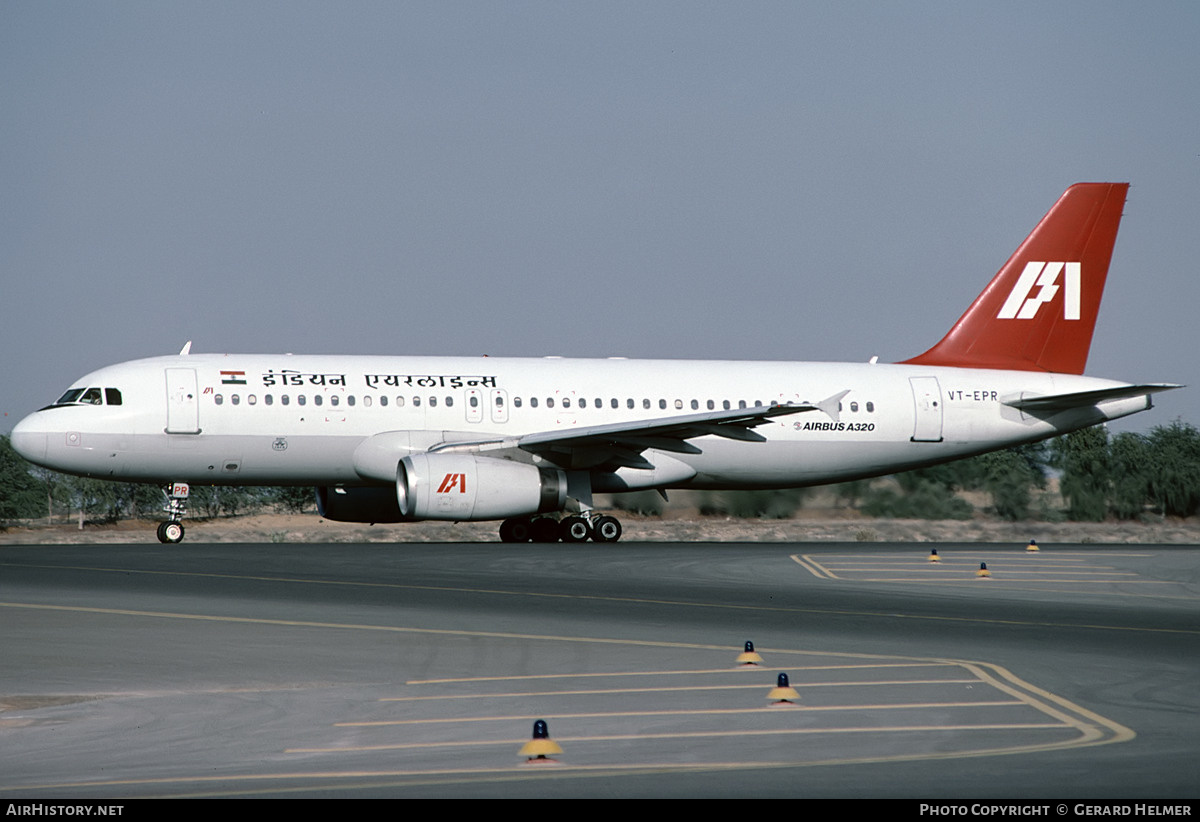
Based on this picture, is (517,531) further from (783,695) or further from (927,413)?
(783,695)

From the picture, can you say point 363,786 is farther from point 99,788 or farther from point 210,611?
point 210,611

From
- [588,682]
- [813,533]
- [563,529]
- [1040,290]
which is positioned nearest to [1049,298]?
[1040,290]

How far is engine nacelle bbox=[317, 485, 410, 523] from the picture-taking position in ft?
95.2

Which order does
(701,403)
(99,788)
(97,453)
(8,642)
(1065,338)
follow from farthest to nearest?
(1065,338), (701,403), (97,453), (8,642), (99,788)

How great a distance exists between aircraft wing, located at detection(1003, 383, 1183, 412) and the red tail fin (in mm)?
1263

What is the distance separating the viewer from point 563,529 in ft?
94.2

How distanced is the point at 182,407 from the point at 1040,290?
18649mm

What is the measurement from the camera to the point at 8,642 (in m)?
13.3

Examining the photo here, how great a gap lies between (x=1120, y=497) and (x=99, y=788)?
32.9 m

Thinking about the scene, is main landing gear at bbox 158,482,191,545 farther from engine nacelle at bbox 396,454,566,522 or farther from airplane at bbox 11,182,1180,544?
engine nacelle at bbox 396,454,566,522

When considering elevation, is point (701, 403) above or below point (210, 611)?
above

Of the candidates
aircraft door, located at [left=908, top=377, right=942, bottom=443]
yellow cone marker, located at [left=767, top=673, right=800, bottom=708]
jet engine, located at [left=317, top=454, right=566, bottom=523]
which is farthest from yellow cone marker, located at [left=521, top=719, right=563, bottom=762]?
aircraft door, located at [left=908, top=377, right=942, bottom=443]
